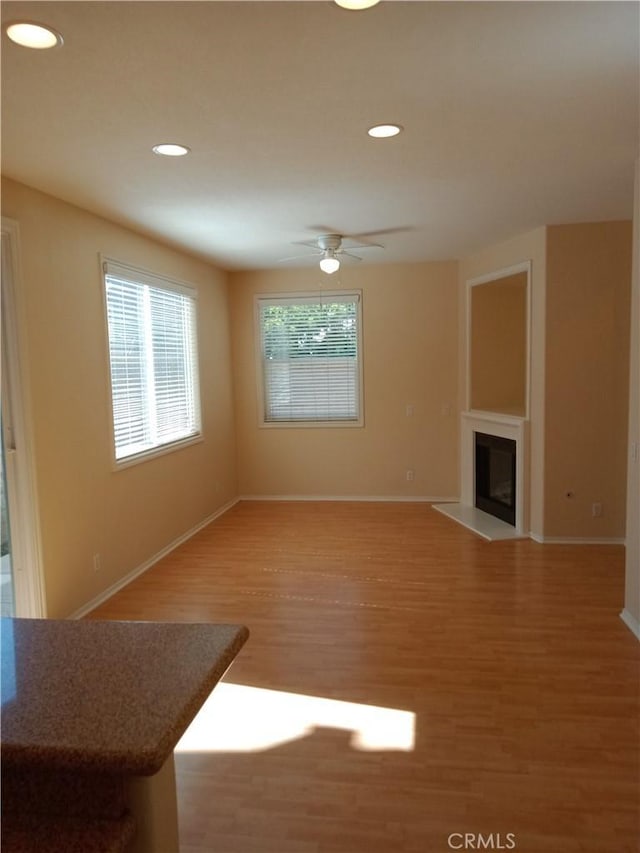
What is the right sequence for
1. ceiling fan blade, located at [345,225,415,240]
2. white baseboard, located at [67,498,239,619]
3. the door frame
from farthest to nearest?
1. ceiling fan blade, located at [345,225,415,240]
2. white baseboard, located at [67,498,239,619]
3. the door frame

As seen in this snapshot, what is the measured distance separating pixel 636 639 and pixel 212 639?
3.00m

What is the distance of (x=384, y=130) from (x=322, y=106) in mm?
393

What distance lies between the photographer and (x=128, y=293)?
15.3ft

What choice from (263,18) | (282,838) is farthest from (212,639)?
(263,18)

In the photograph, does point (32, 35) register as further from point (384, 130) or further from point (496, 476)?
point (496, 476)

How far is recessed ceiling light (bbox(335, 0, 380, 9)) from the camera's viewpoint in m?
1.73

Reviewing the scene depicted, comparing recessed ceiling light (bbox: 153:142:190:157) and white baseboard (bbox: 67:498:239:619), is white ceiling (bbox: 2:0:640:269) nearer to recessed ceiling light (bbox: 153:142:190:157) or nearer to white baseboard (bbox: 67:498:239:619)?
recessed ceiling light (bbox: 153:142:190:157)

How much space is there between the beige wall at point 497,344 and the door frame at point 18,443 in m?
4.46

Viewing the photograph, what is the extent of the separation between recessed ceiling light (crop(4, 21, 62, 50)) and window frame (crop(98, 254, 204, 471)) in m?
2.33

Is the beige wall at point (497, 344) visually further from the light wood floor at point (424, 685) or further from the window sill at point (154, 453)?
the window sill at point (154, 453)

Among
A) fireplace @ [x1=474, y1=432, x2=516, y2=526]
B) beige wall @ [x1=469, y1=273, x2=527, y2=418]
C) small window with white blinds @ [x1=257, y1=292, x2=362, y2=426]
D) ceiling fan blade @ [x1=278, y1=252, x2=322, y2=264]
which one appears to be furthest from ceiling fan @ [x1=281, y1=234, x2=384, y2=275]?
fireplace @ [x1=474, y1=432, x2=516, y2=526]

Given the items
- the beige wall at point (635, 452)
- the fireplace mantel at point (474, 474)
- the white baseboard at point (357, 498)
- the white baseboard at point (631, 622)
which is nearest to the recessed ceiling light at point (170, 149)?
the beige wall at point (635, 452)

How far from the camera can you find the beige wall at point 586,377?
4941 millimetres

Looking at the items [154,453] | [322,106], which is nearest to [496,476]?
[154,453]
